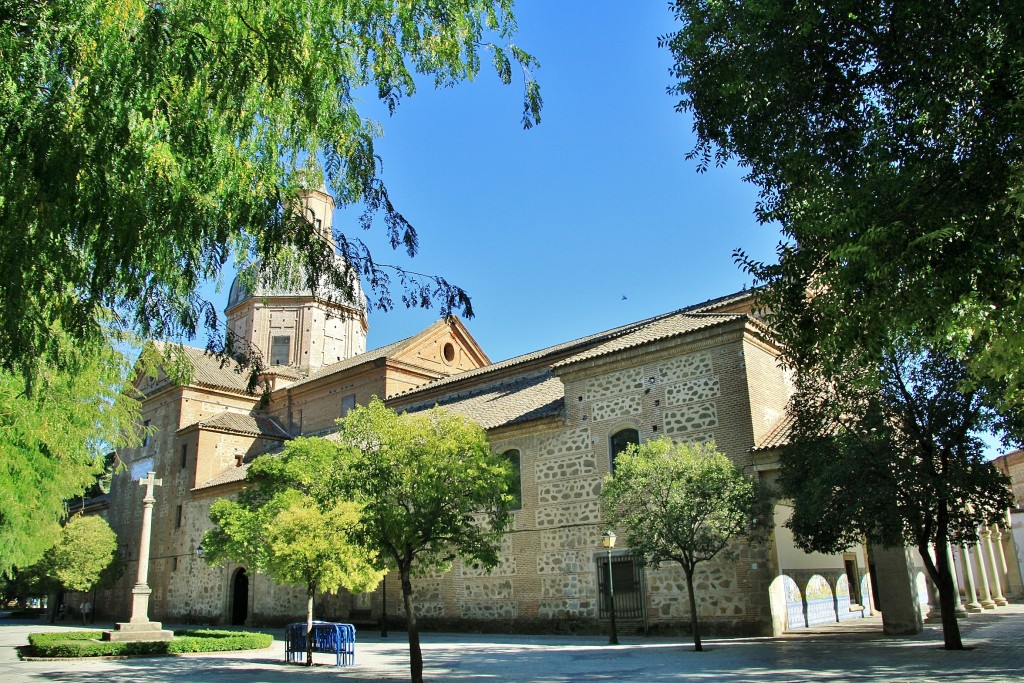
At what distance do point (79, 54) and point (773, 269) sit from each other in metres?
7.17

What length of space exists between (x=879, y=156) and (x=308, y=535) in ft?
39.6

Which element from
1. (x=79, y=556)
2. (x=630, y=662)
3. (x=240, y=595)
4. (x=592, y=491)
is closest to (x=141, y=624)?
(x=240, y=595)

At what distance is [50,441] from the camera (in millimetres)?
13828

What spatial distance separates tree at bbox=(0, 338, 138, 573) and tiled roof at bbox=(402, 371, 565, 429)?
8919 mm

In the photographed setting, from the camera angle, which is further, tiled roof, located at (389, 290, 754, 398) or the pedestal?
tiled roof, located at (389, 290, 754, 398)

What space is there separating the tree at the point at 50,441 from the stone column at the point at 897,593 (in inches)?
621

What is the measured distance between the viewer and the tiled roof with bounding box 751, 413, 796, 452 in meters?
17.0

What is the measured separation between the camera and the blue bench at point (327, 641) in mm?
14758

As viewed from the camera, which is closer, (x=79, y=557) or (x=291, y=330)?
(x=79, y=557)

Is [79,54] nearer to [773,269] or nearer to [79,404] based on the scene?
[773,269]

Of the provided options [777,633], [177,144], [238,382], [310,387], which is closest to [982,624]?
[777,633]

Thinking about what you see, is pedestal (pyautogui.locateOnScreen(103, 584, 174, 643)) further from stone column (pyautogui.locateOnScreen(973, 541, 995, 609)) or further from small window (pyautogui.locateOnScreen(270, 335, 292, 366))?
stone column (pyautogui.locateOnScreen(973, 541, 995, 609))

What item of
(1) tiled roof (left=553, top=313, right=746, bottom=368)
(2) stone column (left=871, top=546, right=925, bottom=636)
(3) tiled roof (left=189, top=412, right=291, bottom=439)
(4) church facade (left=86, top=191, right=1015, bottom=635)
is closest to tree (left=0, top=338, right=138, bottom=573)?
(4) church facade (left=86, top=191, right=1015, bottom=635)

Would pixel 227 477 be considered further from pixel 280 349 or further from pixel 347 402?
pixel 280 349
